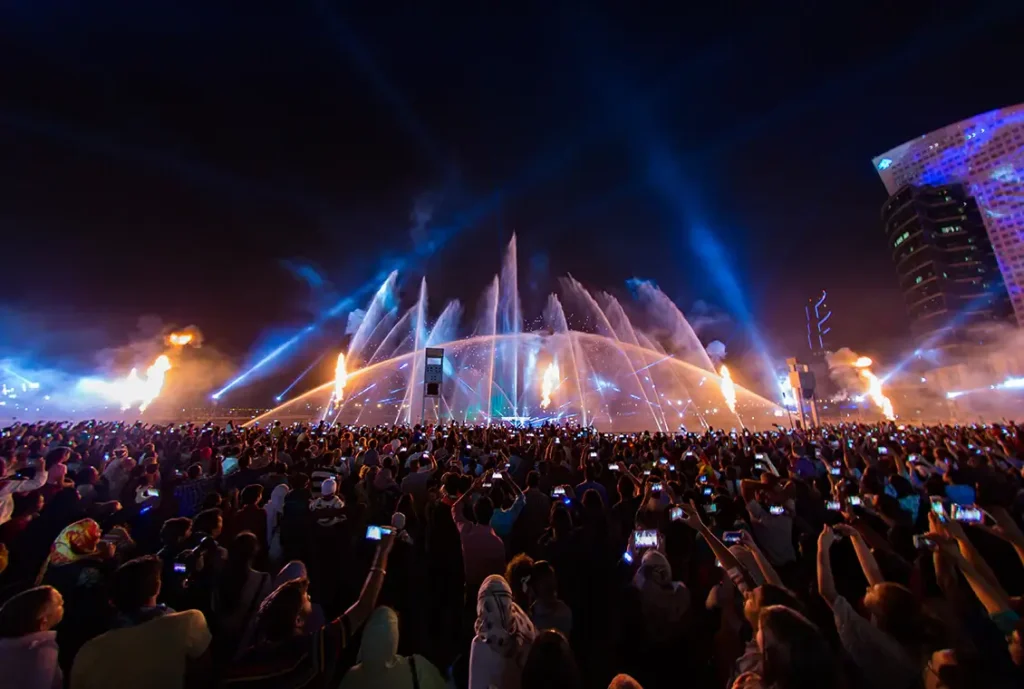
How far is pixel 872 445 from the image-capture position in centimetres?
1827

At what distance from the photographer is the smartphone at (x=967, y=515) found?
4.51 m

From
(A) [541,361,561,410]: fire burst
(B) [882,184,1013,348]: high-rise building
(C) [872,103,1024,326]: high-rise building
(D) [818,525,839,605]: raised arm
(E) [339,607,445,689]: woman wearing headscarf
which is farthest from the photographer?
(B) [882,184,1013,348]: high-rise building

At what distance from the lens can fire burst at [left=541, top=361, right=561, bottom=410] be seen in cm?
7894

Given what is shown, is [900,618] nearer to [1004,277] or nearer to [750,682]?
[750,682]

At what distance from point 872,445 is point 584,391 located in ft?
234

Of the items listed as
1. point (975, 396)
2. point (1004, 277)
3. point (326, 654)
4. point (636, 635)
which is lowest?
point (636, 635)

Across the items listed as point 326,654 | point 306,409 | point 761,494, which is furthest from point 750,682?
point 306,409

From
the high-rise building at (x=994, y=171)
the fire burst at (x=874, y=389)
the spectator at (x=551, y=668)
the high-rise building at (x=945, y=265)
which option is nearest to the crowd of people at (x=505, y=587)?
the spectator at (x=551, y=668)

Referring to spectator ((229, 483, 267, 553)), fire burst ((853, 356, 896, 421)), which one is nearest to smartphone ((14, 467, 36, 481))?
spectator ((229, 483, 267, 553))

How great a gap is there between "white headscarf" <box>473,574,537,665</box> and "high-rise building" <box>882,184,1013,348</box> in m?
115

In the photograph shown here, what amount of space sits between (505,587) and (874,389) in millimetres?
104924

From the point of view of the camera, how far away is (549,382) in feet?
264

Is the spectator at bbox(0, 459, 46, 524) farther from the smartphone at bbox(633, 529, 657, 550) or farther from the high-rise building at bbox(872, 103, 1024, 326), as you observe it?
the high-rise building at bbox(872, 103, 1024, 326)

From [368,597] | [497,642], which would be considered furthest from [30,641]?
[497,642]
